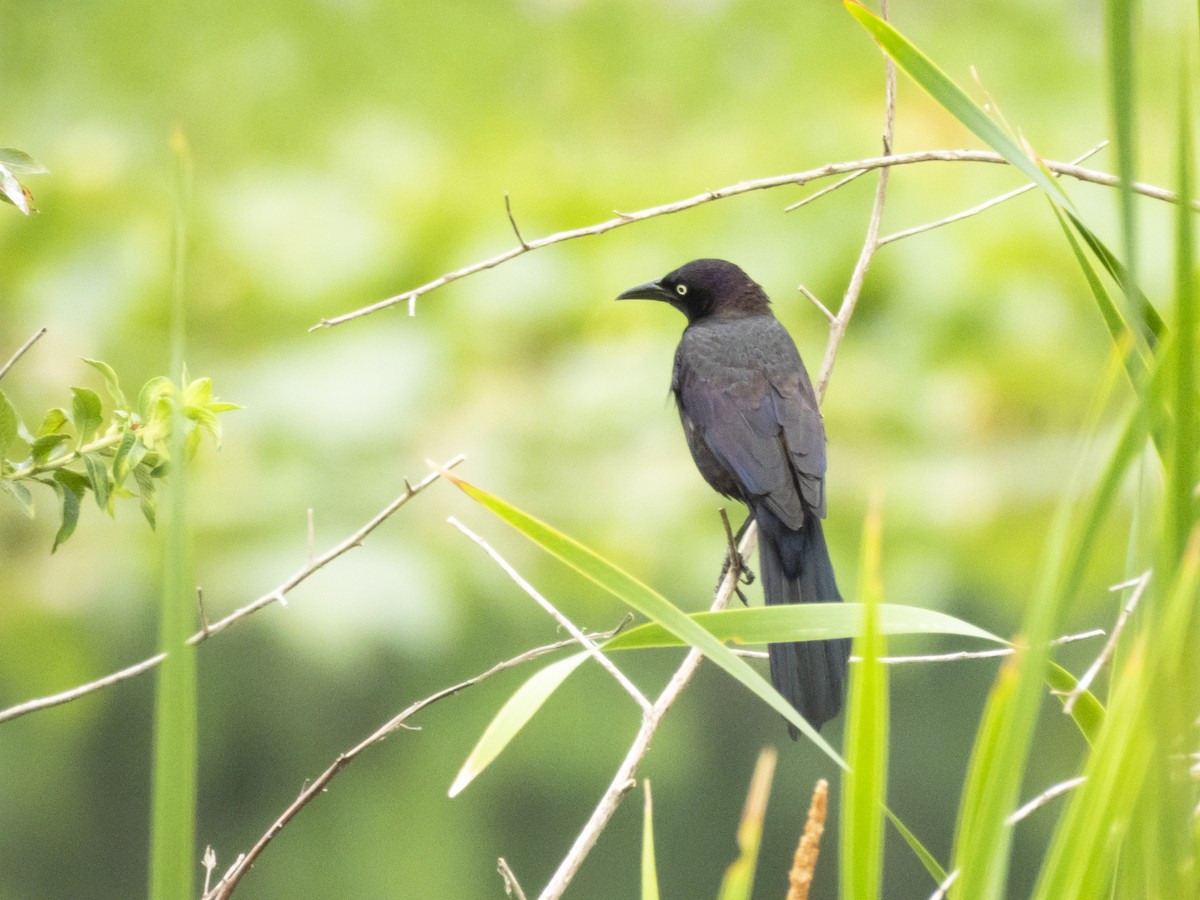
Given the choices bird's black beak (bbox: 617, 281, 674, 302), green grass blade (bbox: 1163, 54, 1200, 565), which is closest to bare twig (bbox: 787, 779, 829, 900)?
green grass blade (bbox: 1163, 54, 1200, 565)

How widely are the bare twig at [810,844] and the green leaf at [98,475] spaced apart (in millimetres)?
754

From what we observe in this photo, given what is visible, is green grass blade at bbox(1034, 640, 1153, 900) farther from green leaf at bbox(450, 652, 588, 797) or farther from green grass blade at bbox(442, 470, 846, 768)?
green leaf at bbox(450, 652, 588, 797)

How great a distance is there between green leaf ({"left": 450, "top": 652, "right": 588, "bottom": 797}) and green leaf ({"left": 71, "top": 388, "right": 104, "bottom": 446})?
21.9 inches

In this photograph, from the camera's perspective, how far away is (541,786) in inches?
202

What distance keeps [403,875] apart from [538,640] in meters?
1.31

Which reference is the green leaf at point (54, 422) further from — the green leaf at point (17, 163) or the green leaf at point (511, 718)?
the green leaf at point (511, 718)

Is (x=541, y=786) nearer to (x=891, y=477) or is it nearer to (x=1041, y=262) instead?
(x=891, y=477)

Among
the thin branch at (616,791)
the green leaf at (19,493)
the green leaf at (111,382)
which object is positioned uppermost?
the green leaf at (111,382)

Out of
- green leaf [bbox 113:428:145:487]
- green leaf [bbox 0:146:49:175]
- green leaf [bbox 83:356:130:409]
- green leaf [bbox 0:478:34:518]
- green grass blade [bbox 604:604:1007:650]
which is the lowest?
green grass blade [bbox 604:604:1007:650]

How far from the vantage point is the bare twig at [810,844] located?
0.93 m

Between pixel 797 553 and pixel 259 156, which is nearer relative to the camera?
pixel 797 553

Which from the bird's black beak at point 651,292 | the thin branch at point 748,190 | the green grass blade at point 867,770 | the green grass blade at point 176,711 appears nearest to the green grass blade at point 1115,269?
the thin branch at point 748,190

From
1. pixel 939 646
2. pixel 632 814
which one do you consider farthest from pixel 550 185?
pixel 632 814

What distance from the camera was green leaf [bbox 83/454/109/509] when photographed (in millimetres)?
1310
